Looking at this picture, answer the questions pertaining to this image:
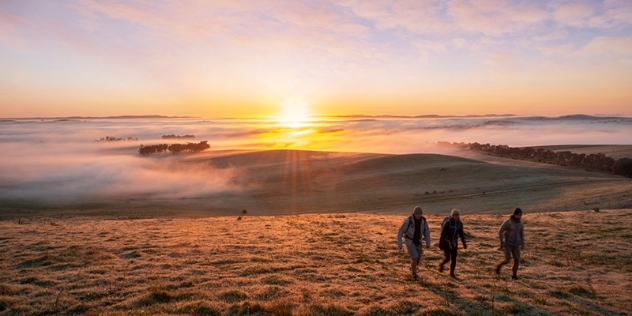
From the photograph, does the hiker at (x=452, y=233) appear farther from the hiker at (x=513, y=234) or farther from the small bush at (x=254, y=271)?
the small bush at (x=254, y=271)

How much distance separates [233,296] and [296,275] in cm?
327

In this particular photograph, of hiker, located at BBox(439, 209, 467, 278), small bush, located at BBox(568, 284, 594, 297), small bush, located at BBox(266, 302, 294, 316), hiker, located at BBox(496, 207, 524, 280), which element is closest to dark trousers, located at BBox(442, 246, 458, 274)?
hiker, located at BBox(439, 209, 467, 278)

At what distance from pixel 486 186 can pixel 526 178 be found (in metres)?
7.13

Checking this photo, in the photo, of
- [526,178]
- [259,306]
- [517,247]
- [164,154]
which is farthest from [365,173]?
[164,154]

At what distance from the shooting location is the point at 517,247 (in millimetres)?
14156

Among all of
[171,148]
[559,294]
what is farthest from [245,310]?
[171,148]

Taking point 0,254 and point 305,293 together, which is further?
point 0,254

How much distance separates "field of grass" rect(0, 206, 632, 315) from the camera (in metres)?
11.2

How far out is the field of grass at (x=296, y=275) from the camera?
440 inches

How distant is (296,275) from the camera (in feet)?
47.8

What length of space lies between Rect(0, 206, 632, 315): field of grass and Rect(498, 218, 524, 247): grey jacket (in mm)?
1526

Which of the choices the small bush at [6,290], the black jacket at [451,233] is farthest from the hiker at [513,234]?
the small bush at [6,290]

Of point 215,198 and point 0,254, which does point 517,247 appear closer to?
point 0,254

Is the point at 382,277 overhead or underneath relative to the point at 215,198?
overhead
